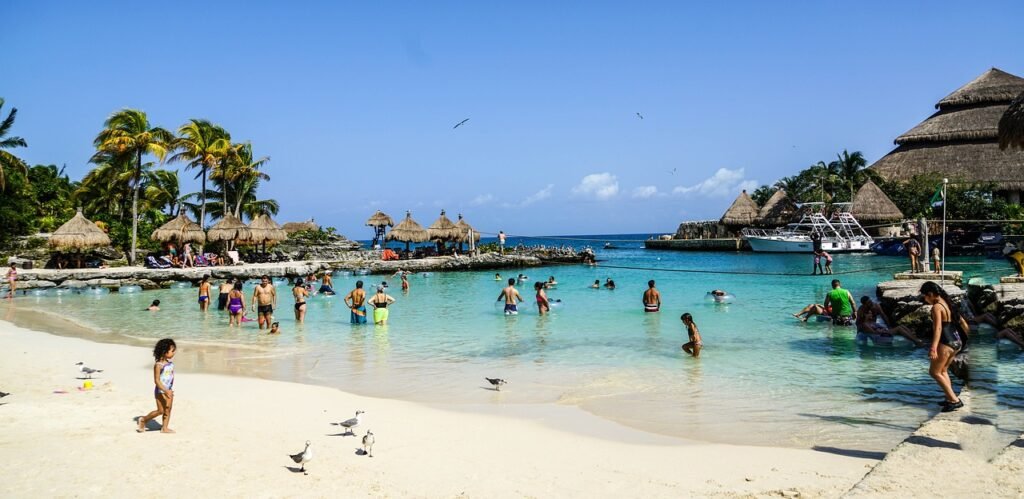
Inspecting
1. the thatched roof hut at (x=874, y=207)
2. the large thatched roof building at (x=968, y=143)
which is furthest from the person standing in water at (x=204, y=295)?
the large thatched roof building at (x=968, y=143)

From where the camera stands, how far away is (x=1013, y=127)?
9453mm

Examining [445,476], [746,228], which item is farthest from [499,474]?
[746,228]

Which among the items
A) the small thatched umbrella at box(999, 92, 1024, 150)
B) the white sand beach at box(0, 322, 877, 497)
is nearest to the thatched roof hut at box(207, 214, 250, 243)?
the white sand beach at box(0, 322, 877, 497)

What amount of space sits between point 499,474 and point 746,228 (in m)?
55.9

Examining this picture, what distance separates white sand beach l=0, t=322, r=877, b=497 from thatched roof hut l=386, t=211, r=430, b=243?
1190 inches

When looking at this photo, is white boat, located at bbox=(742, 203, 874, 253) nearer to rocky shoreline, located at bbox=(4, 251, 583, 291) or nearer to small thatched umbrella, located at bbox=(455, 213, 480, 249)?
rocky shoreline, located at bbox=(4, 251, 583, 291)

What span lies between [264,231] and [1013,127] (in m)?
32.0

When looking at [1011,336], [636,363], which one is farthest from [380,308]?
[1011,336]

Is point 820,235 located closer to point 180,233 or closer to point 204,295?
point 180,233

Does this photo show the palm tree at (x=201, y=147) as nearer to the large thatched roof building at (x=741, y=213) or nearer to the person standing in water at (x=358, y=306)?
the person standing in water at (x=358, y=306)

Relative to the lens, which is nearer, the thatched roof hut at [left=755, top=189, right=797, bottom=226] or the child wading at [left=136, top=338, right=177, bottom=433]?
the child wading at [left=136, top=338, right=177, bottom=433]

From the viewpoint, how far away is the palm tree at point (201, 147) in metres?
32.7

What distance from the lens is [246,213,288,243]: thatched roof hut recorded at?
34.1 meters

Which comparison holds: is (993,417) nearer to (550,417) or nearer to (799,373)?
(799,373)
